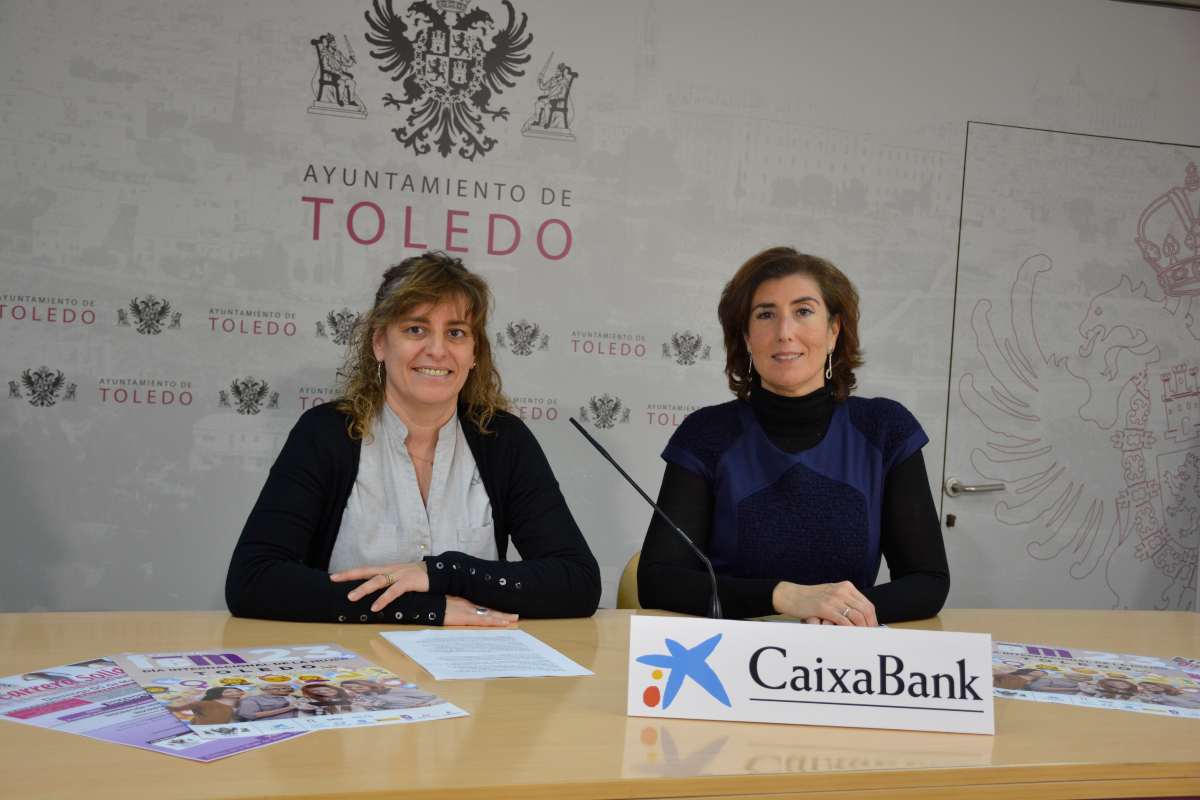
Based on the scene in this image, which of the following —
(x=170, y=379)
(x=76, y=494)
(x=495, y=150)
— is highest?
(x=495, y=150)

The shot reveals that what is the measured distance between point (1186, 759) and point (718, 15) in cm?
264

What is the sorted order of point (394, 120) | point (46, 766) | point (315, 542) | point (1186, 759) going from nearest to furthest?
point (46, 766)
point (1186, 759)
point (315, 542)
point (394, 120)

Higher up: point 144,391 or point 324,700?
point 144,391

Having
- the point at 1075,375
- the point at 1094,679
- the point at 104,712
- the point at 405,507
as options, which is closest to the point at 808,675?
the point at 1094,679

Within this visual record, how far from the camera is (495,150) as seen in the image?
10.4ft

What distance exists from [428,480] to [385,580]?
0.44 m

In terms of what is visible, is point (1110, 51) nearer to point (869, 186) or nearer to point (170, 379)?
point (869, 186)

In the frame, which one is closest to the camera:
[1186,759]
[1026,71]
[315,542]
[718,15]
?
[1186,759]

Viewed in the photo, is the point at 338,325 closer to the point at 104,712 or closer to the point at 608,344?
the point at 608,344

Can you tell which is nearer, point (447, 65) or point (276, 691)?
point (276, 691)

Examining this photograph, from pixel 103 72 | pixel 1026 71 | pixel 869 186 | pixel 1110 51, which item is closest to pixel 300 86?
pixel 103 72

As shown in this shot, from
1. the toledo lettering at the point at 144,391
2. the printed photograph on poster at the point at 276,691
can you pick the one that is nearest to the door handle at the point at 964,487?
the toledo lettering at the point at 144,391

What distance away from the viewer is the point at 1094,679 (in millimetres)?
1564

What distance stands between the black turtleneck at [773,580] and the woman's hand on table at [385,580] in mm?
451
